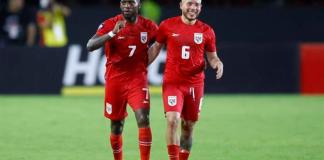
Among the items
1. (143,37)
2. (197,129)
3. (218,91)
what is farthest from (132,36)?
(218,91)

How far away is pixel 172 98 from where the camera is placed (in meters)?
10.4

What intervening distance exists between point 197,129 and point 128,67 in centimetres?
467

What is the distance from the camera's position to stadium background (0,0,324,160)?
42.4ft

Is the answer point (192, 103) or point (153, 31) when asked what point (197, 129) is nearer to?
point (192, 103)

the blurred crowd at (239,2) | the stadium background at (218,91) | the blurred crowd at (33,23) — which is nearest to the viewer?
the stadium background at (218,91)

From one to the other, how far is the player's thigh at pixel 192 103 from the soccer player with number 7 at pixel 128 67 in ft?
1.53

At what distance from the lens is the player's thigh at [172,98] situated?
1034cm

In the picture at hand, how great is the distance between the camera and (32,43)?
22.8 meters

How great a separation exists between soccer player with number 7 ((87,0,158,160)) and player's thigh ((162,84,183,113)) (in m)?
0.23

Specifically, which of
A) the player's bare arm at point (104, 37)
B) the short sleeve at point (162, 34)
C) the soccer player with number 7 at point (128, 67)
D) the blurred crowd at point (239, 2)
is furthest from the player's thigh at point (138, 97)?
the blurred crowd at point (239, 2)

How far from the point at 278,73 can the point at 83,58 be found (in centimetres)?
452

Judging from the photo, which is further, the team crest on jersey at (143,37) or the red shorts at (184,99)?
the team crest on jersey at (143,37)

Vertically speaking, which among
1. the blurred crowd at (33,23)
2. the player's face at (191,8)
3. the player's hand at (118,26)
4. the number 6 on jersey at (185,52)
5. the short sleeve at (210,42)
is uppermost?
the player's face at (191,8)

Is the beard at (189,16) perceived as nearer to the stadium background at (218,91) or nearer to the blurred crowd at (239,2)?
the stadium background at (218,91)
